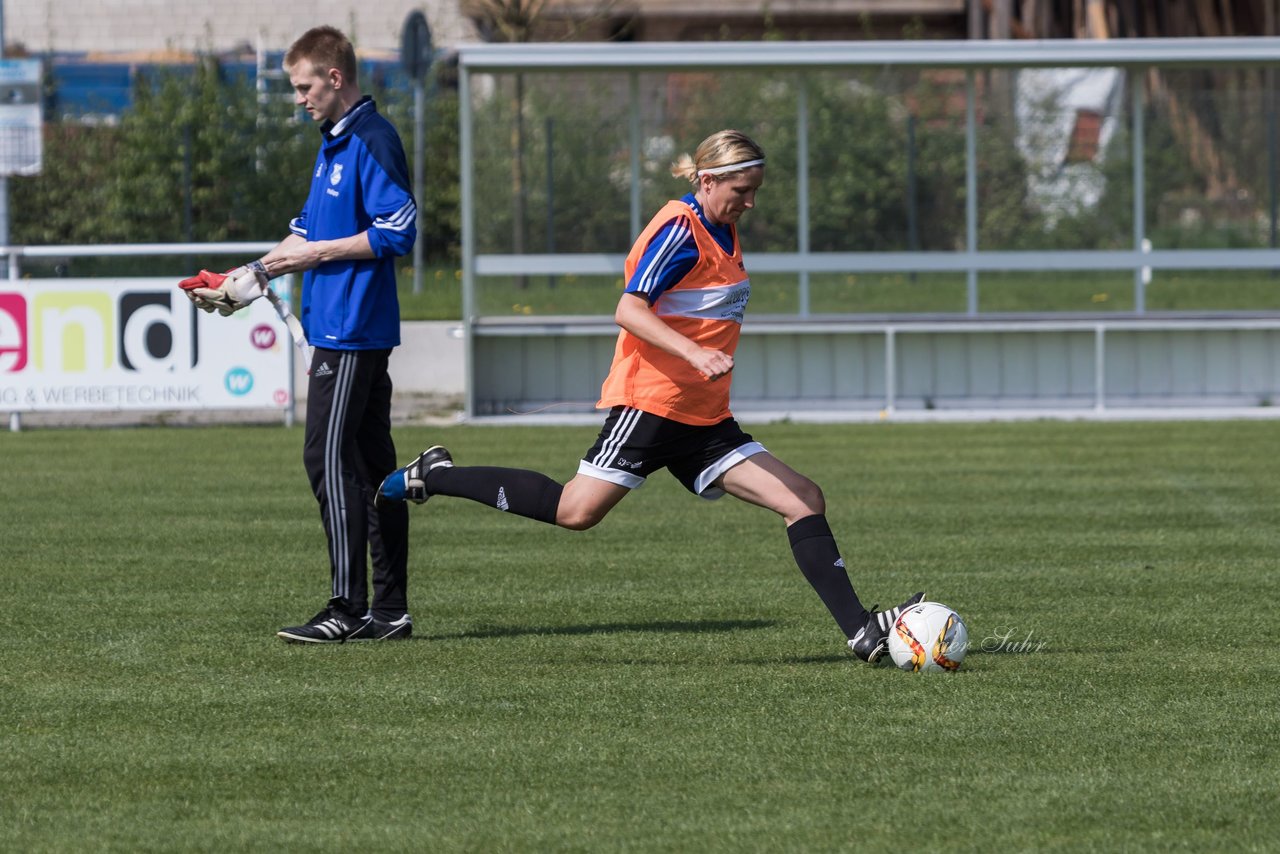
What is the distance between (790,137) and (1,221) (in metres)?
A: 7.19

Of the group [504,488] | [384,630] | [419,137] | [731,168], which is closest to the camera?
[731,168]

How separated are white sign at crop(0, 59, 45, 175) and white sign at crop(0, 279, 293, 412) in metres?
1.57

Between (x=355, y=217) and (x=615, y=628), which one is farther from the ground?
(x=355, y=217)

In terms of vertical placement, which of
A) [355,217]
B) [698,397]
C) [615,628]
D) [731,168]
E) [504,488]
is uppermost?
[731,168]

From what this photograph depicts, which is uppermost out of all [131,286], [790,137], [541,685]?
[790,137]

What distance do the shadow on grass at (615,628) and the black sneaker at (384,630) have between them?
0.11 m

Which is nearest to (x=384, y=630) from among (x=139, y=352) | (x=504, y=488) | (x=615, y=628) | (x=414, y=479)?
(x=414, y=479)

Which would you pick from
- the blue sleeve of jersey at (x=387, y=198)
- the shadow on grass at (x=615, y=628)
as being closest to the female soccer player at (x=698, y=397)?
the shadow on grass at (x=615, y=628)

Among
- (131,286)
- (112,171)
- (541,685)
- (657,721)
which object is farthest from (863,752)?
(112,171)

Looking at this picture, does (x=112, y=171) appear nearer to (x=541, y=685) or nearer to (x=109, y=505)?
(x=109, y=505)

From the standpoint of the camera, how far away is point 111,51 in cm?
3653

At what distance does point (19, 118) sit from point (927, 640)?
43.4 ft

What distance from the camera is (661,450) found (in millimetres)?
6629

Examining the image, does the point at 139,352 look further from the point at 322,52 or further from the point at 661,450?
the point at 661,450
